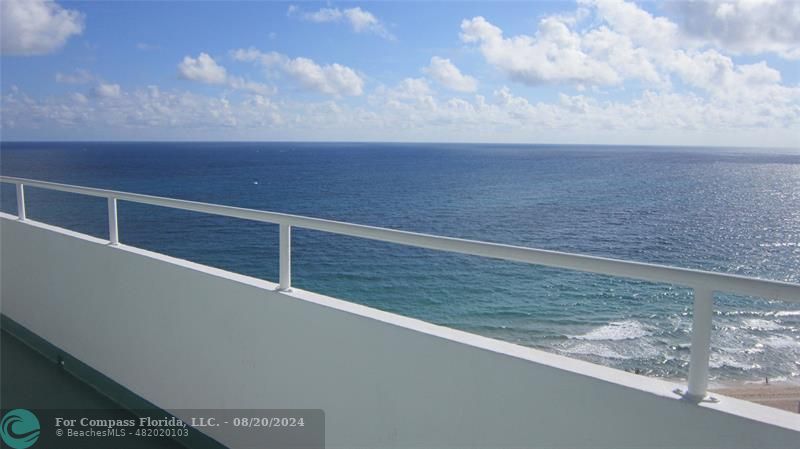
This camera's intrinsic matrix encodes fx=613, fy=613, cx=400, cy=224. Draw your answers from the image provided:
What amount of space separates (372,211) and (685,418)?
151 feet

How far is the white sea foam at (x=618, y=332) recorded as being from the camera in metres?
17.6

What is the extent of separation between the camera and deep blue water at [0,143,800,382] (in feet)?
56.7

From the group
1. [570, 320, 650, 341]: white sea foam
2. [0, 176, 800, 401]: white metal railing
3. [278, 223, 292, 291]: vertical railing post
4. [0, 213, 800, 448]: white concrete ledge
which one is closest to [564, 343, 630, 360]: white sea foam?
[570, 320, 650, 341]: white sea foam

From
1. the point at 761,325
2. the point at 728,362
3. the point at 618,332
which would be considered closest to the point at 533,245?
the point at 618,332

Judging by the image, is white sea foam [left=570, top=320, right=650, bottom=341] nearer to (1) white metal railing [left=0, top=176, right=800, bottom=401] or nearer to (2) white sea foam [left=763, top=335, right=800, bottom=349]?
(2) white sea foam [left=763, top=335, right=800, bottom=349]

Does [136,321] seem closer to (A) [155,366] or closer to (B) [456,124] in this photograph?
(A) [155,366]

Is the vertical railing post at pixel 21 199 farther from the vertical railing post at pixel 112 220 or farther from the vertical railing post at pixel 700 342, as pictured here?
the vertical railing post at pixel 700 342

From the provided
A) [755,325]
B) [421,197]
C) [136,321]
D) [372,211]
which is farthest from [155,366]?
[421,197]

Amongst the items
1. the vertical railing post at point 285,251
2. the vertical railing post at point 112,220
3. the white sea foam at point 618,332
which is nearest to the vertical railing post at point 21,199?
the vertical railing post at point 112,220

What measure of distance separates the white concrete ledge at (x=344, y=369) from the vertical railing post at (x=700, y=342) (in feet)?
0.17

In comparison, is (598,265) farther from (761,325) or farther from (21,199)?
(761,325)

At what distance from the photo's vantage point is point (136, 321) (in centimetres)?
357

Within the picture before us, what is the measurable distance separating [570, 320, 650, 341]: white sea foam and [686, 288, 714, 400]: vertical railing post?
16.6 meters

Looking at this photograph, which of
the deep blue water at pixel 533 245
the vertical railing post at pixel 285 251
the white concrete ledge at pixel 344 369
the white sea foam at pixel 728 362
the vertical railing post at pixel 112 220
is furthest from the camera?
the deep blue water at pixel 533 245
